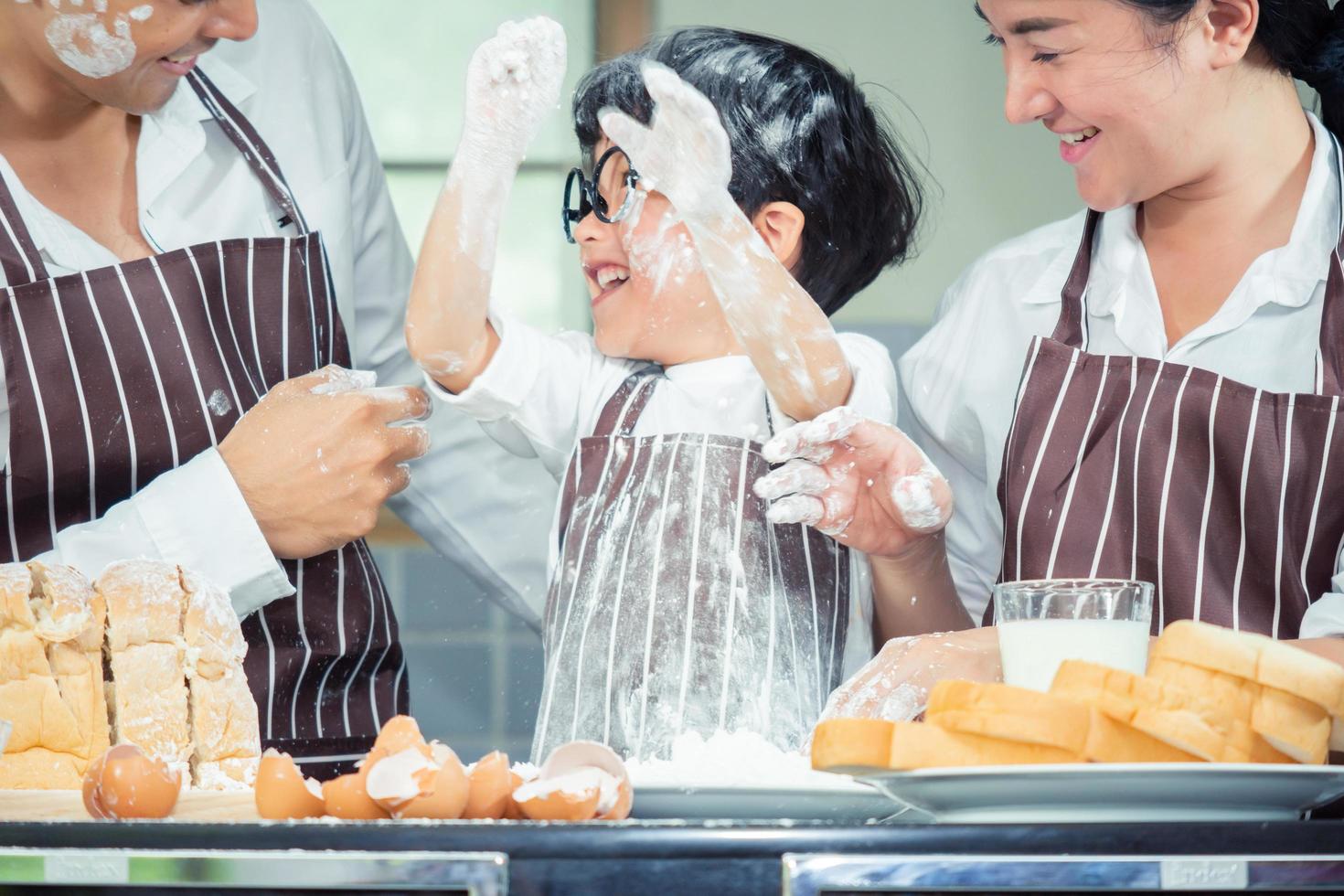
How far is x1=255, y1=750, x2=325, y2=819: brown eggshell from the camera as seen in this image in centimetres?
66

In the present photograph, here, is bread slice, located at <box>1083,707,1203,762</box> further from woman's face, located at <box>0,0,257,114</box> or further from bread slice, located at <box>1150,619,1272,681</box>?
woman's face, located at <box>0,0,257,114</box>

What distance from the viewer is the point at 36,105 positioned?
132cm

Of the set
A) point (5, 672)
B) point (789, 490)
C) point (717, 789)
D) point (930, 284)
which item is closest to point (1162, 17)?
point (930, 284)

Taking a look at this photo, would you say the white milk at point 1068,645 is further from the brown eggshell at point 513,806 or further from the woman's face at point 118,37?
the woman's face at point 118,37

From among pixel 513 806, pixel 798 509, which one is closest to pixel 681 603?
pixel 798 509

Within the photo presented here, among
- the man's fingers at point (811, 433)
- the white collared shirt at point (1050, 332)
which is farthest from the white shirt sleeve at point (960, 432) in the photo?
the man's fingers at point (811, 433)

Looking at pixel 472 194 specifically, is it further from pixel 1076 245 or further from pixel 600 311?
pixel 1076 245

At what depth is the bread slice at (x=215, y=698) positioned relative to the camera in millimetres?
1066

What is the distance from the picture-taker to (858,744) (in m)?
0.63

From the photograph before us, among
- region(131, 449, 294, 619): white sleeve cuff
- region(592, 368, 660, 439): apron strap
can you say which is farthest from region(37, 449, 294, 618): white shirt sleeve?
region(592, 368, 660, 439): apron strap

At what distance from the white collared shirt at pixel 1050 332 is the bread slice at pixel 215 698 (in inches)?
26.7

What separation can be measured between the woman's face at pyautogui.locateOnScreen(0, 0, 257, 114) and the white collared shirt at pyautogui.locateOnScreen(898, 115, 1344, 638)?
Result: 2.47 feet

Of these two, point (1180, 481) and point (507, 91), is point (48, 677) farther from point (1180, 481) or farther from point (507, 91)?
point (1180, 481)

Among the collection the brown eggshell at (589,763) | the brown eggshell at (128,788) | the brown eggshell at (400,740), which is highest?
the brown eggshell at (400,740)
